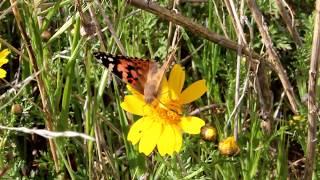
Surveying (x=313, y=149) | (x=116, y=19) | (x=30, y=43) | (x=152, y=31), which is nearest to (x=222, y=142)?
(x=313, y=149)

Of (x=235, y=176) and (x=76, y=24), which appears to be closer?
(x=76, y=24)

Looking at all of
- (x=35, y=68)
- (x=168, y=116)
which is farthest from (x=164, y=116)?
(x=35, y=68)

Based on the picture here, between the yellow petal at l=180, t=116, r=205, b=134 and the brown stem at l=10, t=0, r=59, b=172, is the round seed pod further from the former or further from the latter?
the brown stem at l=10, t=0, r=59, b=172

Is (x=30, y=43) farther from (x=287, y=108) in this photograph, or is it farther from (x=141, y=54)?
(x=287, y=108)

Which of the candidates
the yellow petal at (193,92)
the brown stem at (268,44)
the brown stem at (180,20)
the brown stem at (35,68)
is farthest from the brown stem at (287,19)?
the brown stem at (35,68)

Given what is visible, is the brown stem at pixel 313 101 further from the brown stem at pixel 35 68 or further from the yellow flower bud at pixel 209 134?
the brown stem at pixel 35 68

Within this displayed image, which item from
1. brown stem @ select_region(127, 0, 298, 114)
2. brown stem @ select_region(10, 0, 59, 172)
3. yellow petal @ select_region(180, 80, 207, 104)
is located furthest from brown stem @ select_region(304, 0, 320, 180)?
brown stem @ select_region(10, 0, 59, 172)

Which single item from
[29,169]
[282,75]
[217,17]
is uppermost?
[217,17]
